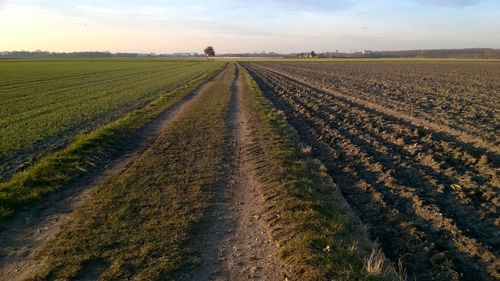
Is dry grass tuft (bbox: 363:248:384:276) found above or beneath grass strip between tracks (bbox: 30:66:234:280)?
above

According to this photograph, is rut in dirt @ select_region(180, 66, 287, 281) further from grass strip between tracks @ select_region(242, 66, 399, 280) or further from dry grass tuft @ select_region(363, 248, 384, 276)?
dry grass tuft @ select_region(363, 248, 384, 276)

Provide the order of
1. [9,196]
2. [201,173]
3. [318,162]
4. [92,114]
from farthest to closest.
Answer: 1. [92,114]
2. [318,162]
3. [201,173]
4. [9,196]

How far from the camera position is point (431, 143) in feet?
40.3

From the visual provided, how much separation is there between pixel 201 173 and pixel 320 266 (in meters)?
5.01

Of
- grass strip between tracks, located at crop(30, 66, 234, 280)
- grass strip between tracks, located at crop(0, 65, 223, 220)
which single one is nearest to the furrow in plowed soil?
grass strip between tracks, located at crop(30, 66, 234, 280)

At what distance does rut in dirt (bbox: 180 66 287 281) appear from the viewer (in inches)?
219

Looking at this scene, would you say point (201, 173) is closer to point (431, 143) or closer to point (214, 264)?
point (214, 264)

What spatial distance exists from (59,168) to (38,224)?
133 inches

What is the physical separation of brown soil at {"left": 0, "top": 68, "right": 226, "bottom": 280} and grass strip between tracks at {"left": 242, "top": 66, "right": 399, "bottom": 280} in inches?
134

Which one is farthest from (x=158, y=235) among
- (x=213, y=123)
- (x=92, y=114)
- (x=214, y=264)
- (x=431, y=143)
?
(x=92, y=114)

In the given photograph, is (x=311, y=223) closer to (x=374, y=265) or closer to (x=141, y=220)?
(x=374, y=265)

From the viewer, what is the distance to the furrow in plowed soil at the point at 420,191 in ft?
19.4

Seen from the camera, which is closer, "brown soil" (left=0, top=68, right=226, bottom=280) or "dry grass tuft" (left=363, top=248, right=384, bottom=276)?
"dry grass tuft" (left=363, top=248, right=384, bottom=276)

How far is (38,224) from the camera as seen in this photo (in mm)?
7148
